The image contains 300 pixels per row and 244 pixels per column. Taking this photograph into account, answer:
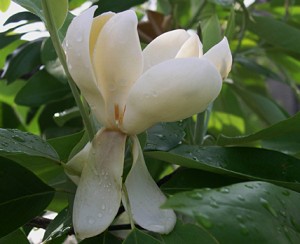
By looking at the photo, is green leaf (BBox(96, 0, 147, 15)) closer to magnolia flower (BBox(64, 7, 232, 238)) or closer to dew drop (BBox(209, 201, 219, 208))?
magnolia flower (BBox(64, 7, 232, 238))

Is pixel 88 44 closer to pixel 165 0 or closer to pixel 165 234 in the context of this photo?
pixel 165 234

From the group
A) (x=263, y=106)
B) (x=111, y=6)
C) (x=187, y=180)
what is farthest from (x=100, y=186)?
(x=263, y=106)

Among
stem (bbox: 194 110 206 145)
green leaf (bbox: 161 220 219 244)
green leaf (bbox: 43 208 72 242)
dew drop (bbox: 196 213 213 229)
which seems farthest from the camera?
stem (bbox: 194 110 206 145)

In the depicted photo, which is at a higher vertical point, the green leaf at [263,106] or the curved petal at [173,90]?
the curved petal at [173,90]

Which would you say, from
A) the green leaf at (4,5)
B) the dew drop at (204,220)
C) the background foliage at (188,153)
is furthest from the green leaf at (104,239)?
the green leaf at (4,5)

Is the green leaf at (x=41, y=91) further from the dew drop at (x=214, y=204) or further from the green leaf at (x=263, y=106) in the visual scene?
the dew drop at (x=214, y=204)

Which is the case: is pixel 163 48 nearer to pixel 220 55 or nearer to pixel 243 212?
pixel 220 55

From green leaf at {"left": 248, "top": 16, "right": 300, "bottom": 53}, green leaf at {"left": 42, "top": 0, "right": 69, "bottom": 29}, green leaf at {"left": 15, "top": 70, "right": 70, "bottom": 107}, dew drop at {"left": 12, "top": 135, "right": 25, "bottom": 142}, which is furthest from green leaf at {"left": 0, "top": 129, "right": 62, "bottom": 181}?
green leaf at {"left": 248, "top": 16, "right": 300, "bottom": 53}
